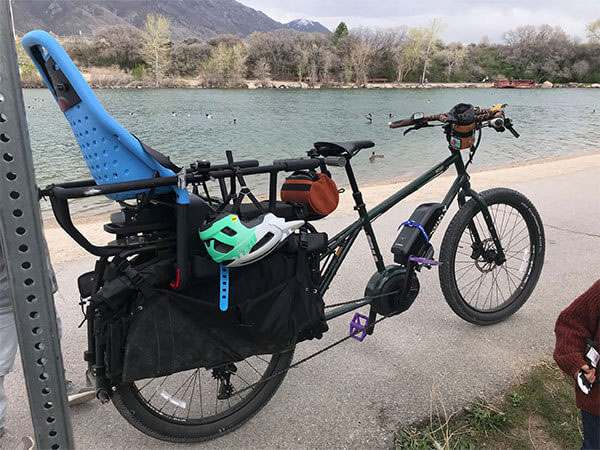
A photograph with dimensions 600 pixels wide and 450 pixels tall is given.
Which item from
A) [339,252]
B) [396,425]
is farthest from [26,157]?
[396,425]

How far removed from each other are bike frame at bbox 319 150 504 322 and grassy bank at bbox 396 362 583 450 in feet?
2.36

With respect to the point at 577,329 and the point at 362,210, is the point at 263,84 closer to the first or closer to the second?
the point at 362,210

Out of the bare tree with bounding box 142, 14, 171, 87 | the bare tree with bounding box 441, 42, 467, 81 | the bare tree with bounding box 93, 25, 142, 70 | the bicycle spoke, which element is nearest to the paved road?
the bicycle spoke

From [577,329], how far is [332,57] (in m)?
77.0

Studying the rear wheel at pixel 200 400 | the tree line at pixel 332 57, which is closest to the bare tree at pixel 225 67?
the tree line at pixel 332 57

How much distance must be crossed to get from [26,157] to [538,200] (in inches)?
282

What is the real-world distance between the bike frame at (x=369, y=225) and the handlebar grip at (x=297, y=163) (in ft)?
0.72

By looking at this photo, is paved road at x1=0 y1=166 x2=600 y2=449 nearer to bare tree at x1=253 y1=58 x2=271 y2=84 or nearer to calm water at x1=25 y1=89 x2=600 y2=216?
calm water at x1=25 y1=89 x2=600 y2=216

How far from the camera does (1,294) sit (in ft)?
6.34

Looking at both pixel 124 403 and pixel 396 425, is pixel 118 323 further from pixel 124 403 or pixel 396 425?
pixel 396 425

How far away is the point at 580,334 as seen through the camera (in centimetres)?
180

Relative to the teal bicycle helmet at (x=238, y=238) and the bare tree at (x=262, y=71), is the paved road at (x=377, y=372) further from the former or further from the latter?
the bare tree at (x=262, y=71)

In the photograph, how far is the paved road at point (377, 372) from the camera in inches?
90.4

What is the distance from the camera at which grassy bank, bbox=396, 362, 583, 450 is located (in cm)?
220
